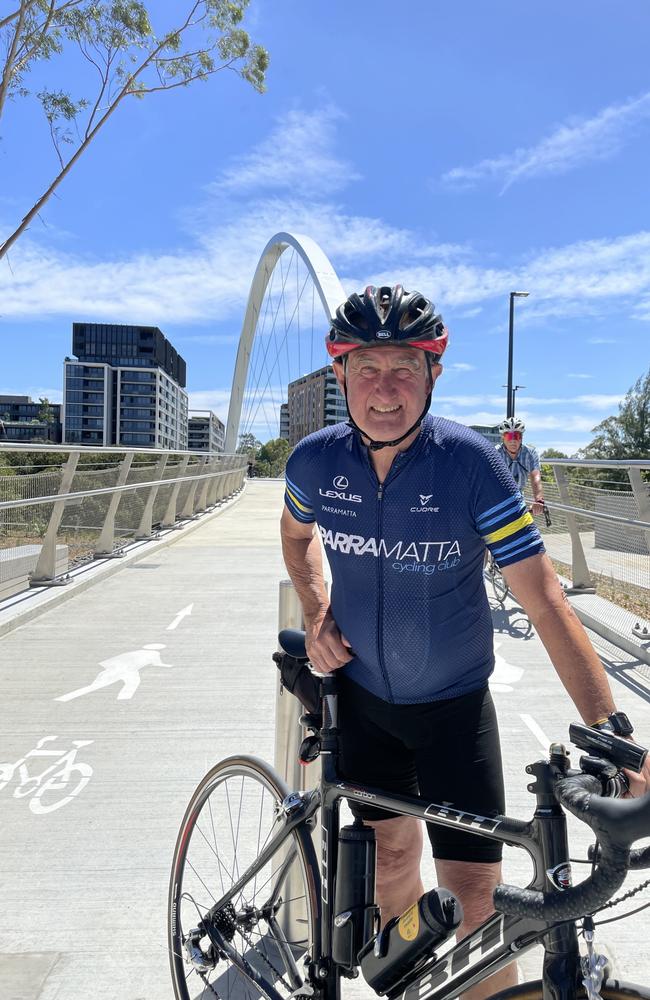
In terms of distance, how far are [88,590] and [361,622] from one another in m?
7.14

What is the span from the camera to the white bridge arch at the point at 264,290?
33.4 metres

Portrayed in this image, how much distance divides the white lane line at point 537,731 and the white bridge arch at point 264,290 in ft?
91.7

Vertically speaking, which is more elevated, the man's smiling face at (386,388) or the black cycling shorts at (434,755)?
the man's smiling face at (386,388)

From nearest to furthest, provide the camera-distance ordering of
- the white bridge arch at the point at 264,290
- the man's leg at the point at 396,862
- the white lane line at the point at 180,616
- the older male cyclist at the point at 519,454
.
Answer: the man's leg at the point at 396,862 < the white lane line at the point at 180,616 < the older male cyclist at the point at 519,454 < the white bridge arch at the point at 264,290

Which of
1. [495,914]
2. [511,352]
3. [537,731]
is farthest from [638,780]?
[511,352]

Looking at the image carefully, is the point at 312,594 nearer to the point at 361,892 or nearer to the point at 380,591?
the point at 380,591

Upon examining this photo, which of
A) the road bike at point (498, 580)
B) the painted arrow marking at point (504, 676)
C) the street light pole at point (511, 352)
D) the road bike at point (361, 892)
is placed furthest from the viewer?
the street light pole at point (511, 352)

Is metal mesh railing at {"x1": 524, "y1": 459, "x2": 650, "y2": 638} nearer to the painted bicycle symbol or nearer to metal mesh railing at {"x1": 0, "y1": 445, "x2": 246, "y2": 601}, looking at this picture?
the painted bicycle symbol

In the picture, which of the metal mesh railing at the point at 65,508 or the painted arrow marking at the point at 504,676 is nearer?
the painted arrow marking at the point at 504,676

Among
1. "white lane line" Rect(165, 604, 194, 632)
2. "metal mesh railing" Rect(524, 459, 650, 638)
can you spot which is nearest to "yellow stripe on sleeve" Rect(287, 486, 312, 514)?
"metal mesh railing" Rect(524, 459, 650, 638)

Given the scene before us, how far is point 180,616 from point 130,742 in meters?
3.16

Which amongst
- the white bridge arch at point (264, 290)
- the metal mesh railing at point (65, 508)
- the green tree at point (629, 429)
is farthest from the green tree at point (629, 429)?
the metal mesh railing at point (65, 508)

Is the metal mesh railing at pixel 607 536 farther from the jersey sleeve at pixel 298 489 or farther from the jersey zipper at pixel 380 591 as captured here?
the jersey zipper at pixel 380 591

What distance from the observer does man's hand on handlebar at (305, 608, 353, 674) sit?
82.0 inches
